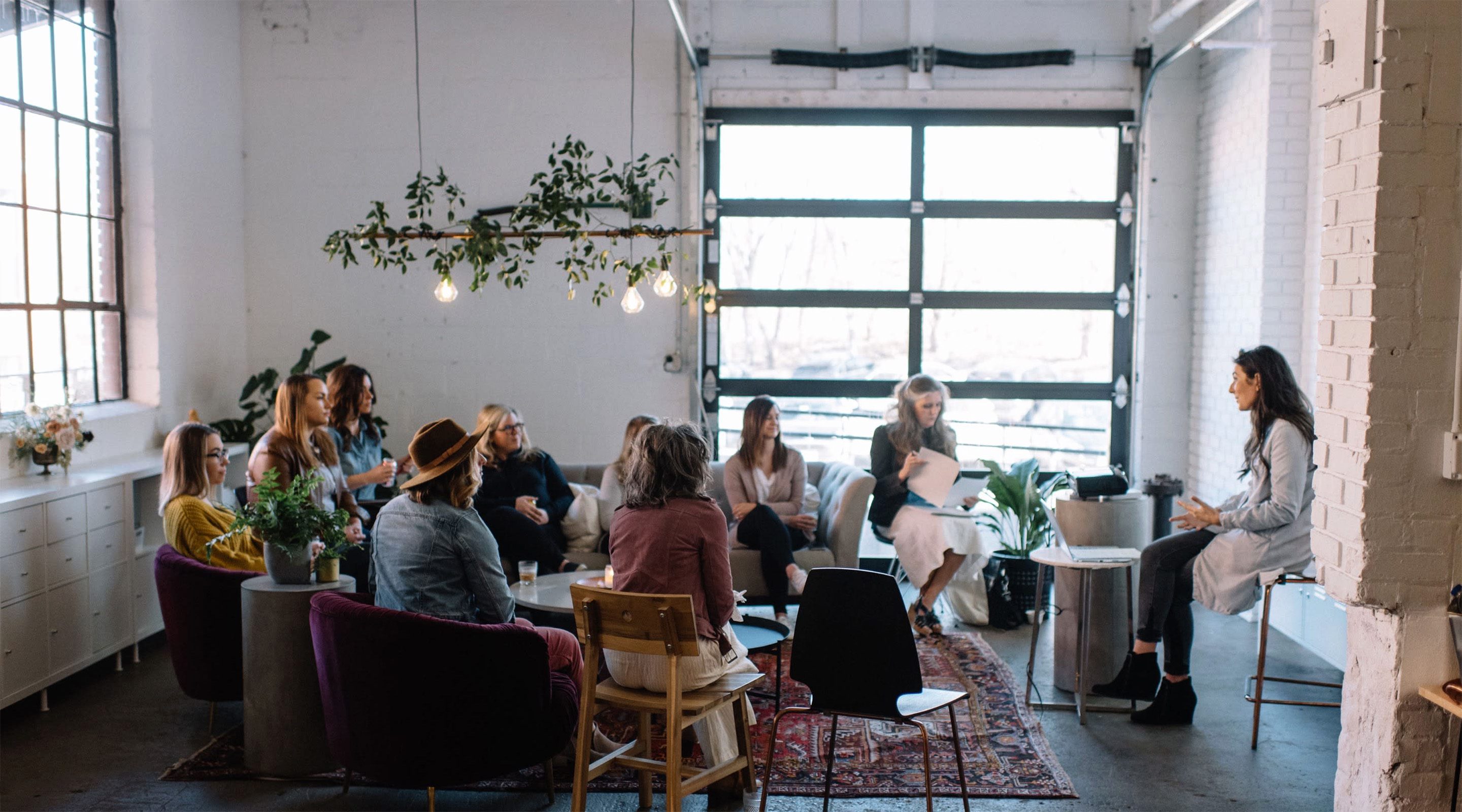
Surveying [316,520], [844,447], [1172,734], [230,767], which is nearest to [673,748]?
[316,520]

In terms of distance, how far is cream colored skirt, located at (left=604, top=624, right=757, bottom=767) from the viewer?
3.71m

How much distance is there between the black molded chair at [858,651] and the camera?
3480 millimetres

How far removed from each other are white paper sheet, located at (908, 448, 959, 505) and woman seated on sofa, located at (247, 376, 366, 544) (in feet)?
9.62

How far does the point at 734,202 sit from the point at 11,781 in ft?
16.8

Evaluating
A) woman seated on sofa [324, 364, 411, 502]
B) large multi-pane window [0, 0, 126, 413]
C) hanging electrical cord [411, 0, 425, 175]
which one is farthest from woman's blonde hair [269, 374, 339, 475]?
hanging electrical cord [411, 0, 425, 175]

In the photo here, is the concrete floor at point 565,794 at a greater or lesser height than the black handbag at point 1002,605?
lesser

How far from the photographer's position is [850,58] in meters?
A: 7.48

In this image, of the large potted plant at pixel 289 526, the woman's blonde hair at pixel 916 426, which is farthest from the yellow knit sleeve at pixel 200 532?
the woman's blonde hair at pixel 916 426

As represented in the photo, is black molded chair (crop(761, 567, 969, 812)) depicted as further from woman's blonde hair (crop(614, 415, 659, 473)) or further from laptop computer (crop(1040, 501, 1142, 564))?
woman's blonde hair (crop(614, 415, 659, 473))

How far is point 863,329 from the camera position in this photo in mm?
7793

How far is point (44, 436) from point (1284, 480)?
5450 mm

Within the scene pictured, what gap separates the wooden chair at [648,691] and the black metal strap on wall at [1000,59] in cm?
489

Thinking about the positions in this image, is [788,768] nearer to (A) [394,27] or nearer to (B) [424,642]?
(B) [424,642]

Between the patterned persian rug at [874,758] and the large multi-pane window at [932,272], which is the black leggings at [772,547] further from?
the large multi-pane window at [932,272]
